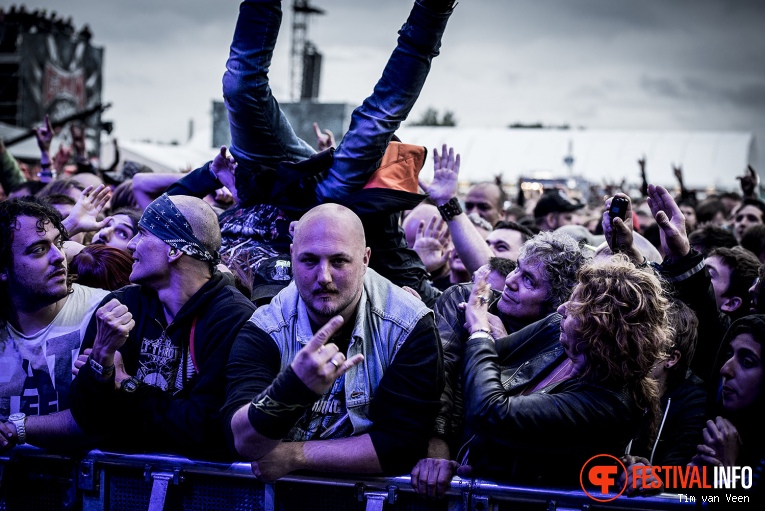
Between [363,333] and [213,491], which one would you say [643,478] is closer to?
[363,333]

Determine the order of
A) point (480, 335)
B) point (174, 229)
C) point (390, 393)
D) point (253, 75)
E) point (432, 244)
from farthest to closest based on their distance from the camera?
point (432, 244) → point (253, 75) → point (174, 229) → point (480, 335) → point (390, 393)

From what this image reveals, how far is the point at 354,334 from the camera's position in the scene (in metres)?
2.88

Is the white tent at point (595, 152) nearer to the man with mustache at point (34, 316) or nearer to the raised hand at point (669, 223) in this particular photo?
the man with mustache at point (34, 316)

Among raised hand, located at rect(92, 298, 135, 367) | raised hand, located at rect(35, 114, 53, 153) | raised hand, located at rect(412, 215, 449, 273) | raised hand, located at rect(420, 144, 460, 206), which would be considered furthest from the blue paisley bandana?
raised hand, located at rect(35, 114, 53, 153)

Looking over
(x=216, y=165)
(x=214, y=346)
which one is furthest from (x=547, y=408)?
(x=216, y=165)

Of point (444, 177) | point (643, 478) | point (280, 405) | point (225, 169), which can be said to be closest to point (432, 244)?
point (444, 177)

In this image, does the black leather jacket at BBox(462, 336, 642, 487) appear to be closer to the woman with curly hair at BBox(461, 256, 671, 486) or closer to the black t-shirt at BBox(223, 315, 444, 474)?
the woman with curly hair at BBox(461, 256, 671, 486)

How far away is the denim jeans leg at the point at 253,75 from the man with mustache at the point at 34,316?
974 millimetres

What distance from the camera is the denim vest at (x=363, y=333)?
2873 millimetres

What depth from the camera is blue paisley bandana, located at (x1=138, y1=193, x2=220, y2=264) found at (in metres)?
3.27

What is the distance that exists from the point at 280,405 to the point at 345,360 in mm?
355

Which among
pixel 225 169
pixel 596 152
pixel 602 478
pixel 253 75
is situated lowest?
pixel 602 478

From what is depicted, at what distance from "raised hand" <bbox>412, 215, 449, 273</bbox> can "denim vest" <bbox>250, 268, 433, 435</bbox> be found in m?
2.29

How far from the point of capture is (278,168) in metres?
3.73
